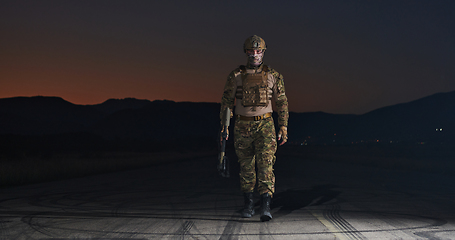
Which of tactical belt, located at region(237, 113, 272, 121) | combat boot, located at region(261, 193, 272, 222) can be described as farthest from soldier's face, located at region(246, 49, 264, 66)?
combat boot, located at region(261, 193, 272, 222)

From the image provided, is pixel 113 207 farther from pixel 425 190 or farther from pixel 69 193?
pixel 425 190

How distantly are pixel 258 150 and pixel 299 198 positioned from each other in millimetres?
2860

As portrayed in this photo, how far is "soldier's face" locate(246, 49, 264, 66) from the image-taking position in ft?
21.9

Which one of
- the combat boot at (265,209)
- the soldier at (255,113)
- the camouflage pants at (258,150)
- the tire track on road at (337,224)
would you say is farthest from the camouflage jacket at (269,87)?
the tire track on road at (337,224)

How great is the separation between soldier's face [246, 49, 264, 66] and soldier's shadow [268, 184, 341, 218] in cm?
238

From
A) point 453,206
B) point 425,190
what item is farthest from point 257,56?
point 425,190

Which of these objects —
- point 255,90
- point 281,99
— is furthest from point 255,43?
point 281,99

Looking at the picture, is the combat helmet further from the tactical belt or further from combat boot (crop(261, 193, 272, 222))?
combat boot (crop(261, 193, 272, 222))

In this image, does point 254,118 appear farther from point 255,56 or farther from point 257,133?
point 255,56

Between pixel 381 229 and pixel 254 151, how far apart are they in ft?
7.18

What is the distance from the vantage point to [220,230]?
18.4ft

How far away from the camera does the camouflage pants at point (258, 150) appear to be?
21.9ft

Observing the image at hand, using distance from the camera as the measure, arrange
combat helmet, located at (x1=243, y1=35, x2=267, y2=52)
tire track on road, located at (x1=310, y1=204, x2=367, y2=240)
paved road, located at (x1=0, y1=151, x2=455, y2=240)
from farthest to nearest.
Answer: combat helmet, located at (x1=243, y1=35, x2=267, y2=52), paved road, located at (x1=0, y1=151, x2=455, y2=240), tire track on road, located at (x1=310, y1=204, x2=367, y2=240)

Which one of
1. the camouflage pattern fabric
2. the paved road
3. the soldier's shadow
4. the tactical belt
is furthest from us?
the soldier's shadow
